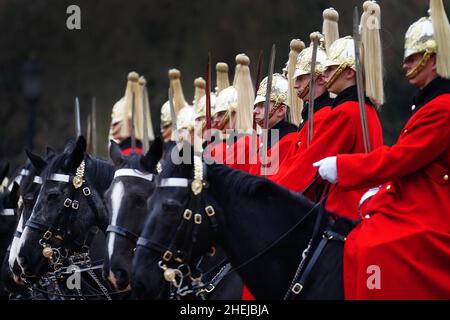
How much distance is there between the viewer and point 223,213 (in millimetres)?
6074

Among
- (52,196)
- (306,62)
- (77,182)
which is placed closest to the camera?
(306,62)

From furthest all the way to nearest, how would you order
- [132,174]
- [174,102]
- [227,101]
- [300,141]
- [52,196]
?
[174,102] → [227,101] → [52,196] → [300,141] → [132,174]

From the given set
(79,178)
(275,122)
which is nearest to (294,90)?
(275,122)

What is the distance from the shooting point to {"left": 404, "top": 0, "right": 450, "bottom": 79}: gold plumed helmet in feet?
20.1

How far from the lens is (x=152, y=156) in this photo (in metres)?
7.37

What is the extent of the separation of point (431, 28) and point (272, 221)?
1124mm

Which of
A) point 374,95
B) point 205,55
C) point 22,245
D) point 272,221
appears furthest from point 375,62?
point 205,55

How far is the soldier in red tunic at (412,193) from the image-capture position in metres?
5.87

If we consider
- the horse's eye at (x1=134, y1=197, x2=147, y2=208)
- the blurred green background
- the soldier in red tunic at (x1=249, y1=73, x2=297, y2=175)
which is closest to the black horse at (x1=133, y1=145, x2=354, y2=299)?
the horse's eye at (x1=134, y1=197, x2=147, y2=208)

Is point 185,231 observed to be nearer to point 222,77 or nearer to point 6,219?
point 6,219

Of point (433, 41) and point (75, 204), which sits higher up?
point (433, 41)

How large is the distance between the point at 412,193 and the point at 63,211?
8.60ft

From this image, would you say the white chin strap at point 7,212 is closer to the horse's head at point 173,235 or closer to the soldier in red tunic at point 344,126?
the soldier in red tunic at point 344,126
